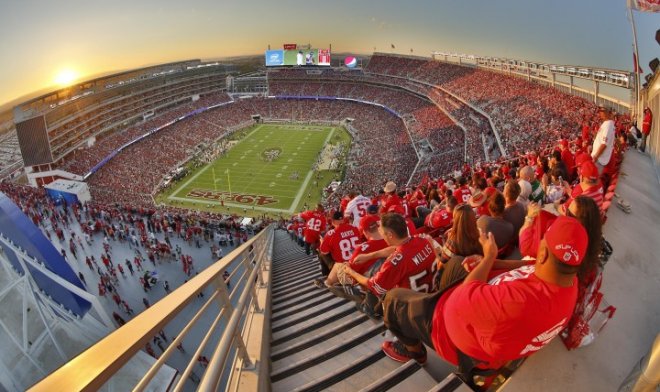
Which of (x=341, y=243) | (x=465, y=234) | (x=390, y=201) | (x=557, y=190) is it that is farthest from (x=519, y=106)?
(x=465, y=234)

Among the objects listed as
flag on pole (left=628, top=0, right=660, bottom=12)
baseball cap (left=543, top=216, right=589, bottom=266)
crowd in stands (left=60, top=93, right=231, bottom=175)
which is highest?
flag on pole (left=628, top=0, right=660, bottom=12)

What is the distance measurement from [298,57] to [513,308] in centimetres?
7353

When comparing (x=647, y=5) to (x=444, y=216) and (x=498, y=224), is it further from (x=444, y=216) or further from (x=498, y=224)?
(x=498, y=224)

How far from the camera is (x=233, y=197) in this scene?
3047cm

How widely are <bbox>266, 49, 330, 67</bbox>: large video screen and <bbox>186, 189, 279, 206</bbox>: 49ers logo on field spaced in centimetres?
4514

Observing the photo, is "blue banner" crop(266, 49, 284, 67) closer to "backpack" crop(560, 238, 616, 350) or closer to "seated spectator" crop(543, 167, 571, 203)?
"seated spectator" crop(543, 167, 571, 203)

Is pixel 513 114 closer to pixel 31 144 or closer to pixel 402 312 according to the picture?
pixel 402 312

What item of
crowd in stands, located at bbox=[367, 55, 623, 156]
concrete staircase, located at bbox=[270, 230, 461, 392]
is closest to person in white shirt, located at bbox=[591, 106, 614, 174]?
crowd in stands, located at bbox=[367, 55, 623, 156]

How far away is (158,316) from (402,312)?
2.01m

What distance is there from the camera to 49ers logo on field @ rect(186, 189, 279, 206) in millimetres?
29461

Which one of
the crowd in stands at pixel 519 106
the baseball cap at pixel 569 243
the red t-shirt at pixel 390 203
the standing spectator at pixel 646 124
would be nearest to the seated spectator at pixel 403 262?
the baseball cap at pixel 569 243

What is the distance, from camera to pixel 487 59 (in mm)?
44969

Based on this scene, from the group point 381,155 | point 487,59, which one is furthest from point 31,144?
point 487,59

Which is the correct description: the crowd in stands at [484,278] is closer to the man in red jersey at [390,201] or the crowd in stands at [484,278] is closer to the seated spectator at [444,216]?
the seated spectator at [444,216]
